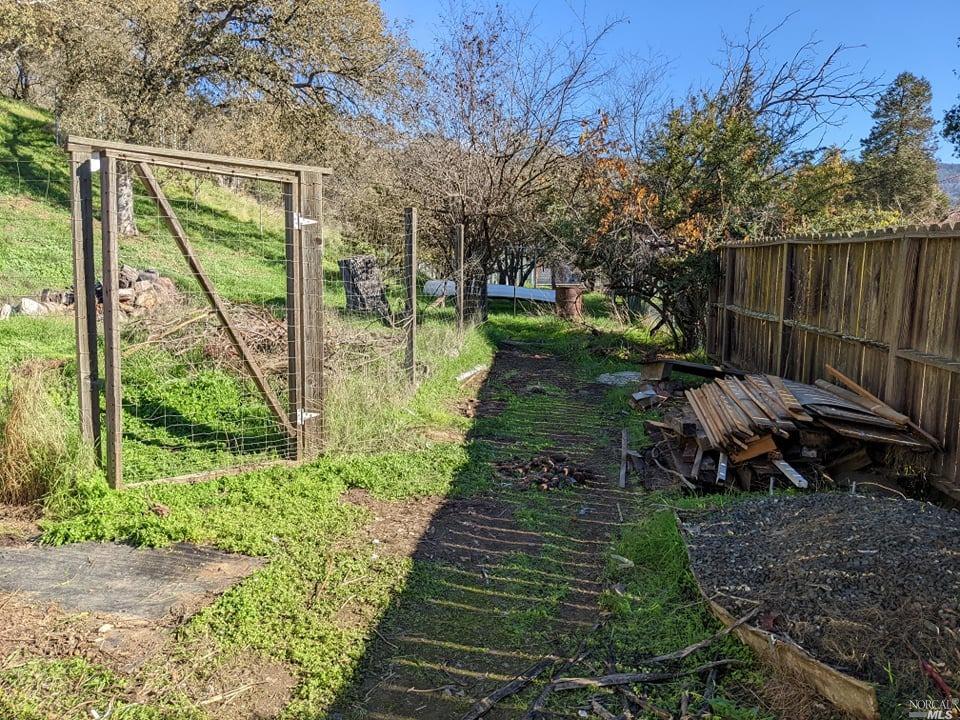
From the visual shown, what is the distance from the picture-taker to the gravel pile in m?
2.69

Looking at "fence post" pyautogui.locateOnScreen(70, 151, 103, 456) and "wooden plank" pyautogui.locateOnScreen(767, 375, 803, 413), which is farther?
"wooden plank" pyautogui.locateOnScreen(767, 375, 803, 413)

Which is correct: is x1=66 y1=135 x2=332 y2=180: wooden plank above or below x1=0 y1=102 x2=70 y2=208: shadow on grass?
below

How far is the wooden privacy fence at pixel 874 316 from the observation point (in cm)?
477

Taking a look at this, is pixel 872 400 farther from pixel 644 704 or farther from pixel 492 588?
pixel 644 704

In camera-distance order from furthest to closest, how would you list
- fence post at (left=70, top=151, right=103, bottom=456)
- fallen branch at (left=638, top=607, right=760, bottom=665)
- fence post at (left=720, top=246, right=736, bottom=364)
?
fence post at (left=720, top=246, right=736, bottom=364) → fence post at (left=70, top=151, right=103, bottom=456) → fallen branch at (left=638, top=607, right=760, bottom=665)

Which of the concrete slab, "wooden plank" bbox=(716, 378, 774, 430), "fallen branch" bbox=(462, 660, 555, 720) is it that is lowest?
"fallen branch" bbox=(462, 660, 555, 720)

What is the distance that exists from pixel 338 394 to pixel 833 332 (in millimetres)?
4789

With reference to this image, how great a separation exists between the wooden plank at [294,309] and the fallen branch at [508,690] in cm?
320

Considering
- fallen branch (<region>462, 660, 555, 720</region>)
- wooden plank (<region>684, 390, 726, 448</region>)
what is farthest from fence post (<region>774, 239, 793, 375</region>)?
fallen branch (<region>462, 660, 555, 720</region>)

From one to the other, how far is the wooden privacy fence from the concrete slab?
470cm

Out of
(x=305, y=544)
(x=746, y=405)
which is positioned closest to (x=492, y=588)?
(x=305, y=544)

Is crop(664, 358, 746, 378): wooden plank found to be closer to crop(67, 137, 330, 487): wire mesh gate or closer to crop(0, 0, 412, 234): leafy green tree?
crop(67, 137, 330, 487): wire mesh gate

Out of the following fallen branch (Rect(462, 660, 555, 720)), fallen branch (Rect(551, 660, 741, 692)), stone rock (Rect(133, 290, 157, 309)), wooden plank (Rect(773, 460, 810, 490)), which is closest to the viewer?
fallen branch (Rect(462, 660, 555, 720))

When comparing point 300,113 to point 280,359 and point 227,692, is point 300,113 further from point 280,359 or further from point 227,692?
point 227,692
